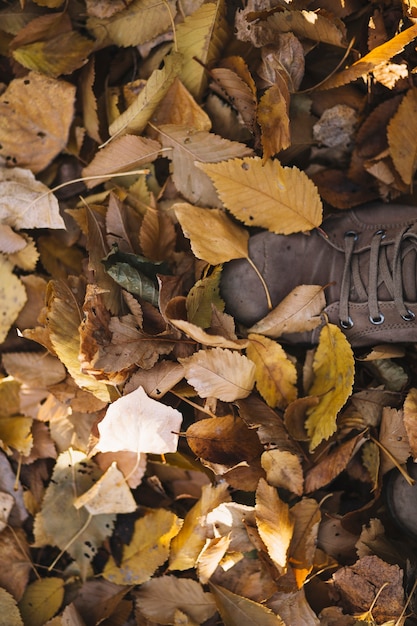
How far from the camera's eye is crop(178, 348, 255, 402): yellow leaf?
3.07 feet

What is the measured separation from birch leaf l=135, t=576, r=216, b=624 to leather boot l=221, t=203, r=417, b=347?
49cm

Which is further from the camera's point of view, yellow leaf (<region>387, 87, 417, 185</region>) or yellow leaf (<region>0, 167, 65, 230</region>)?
yellow leaf (<region>0, 167, 65, 230</region>)

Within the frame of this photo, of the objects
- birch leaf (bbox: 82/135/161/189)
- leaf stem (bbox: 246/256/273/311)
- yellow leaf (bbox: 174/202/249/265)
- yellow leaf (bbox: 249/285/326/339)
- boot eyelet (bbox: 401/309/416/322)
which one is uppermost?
birch leaf (bbox: 82/135/161/189)

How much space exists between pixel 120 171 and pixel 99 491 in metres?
0.59

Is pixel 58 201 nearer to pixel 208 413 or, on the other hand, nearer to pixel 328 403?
pixel 208 413

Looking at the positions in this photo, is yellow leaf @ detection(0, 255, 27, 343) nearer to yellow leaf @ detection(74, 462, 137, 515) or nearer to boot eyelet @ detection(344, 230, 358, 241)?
yellow leaf @ detection(74, 462, 137, 515)

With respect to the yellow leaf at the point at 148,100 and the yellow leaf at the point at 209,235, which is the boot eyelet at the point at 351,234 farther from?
the yellow leaf at the point at 148,100

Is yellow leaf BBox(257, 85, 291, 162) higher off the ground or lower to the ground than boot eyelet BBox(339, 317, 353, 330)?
higher

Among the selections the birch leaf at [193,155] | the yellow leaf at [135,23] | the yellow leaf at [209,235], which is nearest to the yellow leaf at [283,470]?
the yellow leaf at [209,235]

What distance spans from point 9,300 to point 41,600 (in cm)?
58

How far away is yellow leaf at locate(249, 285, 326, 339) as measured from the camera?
99 centimetres

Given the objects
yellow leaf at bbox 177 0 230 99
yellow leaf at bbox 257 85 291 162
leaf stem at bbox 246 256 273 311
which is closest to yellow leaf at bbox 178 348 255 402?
leaf stem at bbox 246 256 273 311

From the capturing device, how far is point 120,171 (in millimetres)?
1065

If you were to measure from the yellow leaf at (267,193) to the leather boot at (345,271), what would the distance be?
46 mm
